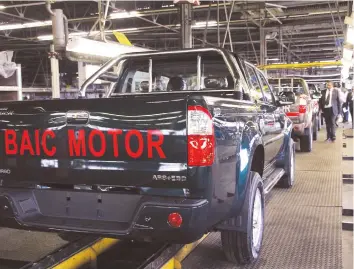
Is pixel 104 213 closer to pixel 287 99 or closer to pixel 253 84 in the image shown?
pixel 253 84

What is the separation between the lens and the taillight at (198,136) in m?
2.46

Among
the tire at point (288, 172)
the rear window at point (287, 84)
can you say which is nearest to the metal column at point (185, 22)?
the rear window at point (287, 84)

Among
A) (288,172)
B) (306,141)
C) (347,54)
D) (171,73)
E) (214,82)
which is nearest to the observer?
(214,82)

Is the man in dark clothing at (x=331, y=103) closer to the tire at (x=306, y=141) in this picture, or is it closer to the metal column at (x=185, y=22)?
the tire at (x=306, y=141)

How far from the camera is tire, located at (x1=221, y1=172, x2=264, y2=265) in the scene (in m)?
3.25

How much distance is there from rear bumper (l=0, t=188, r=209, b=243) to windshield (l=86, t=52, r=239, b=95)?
203cm

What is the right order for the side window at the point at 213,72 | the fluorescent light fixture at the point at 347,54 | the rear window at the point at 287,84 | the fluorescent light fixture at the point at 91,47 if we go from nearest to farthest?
the side window at the point at 213,72
the fluorescent light fixture at the point at 91,47
the rear window at the point at 287,84
the fluorescent light fixture at the point at 347,54

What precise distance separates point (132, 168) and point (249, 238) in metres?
1.23

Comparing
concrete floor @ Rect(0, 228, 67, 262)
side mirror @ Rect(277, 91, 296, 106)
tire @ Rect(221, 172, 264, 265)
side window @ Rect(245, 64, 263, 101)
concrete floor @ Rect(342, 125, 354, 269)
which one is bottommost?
concrete floor @ Rect(0, 228, 67, 262)

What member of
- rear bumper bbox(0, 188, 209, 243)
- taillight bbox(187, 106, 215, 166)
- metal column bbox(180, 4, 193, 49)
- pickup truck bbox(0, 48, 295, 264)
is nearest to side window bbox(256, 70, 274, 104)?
pickup truck bbox(0, 48, 295, 264)

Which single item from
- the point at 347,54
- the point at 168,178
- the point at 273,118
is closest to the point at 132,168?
the point at 168,178

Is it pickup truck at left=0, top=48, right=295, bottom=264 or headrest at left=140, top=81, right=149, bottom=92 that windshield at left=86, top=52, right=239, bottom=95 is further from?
pickup truck at left=0, top=48, right=295, bottom=264

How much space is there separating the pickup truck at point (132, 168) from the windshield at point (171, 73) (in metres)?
1.17

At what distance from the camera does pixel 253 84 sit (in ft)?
14.7
